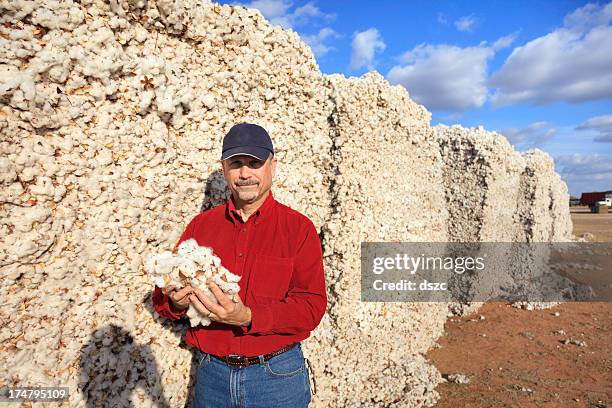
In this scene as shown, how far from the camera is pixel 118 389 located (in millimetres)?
2457

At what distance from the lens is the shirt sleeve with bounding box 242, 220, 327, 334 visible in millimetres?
1934

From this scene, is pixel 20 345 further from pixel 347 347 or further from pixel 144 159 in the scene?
pixel 347 347

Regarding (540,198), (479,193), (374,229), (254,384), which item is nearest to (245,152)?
(254,384)

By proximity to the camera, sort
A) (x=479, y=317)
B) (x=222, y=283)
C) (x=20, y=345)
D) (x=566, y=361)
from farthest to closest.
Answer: (x=479, y=317) < (x=566, y=361) < (x=20, y=345) < (x=222, y=283)

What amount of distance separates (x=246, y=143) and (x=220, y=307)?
2.91 ft

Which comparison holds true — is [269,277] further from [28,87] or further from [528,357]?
[528,357]

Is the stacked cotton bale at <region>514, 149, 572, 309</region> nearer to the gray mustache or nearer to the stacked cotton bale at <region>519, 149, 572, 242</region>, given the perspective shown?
the stacked cotton bale at <region>519, 149, 572, 242</region>

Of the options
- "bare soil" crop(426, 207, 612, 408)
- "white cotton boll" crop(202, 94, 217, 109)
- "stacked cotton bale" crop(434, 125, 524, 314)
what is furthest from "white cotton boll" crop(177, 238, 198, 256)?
"stacked cotton bale" crop(434, 125, 524, 314)

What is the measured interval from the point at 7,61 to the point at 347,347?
4.03m

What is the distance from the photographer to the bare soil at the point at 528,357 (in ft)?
17.5

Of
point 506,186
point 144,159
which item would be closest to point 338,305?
point 144,159

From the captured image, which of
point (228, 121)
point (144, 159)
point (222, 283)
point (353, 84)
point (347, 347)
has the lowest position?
point (347, 347)

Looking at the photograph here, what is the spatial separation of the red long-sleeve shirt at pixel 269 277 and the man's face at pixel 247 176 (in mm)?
115

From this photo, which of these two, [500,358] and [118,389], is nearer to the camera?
[118,389]
